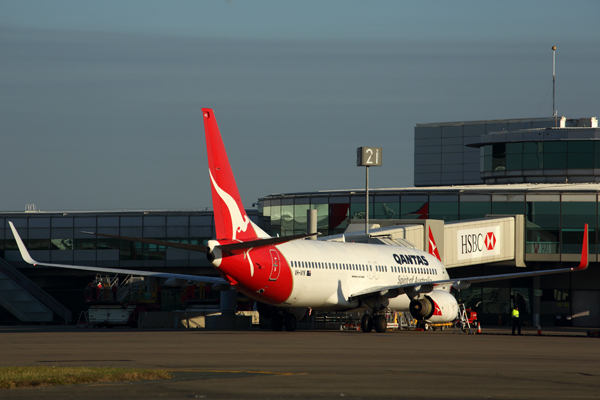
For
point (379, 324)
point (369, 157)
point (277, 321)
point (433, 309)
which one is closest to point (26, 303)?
point (369, 157)

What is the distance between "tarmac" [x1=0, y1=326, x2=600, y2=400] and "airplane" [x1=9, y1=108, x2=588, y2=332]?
3.33 meters

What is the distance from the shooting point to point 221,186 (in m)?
28.2

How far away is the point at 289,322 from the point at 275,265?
5.30 m

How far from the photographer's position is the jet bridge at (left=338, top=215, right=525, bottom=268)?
4612cm

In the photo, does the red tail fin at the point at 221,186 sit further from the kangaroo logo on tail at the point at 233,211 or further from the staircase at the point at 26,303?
the staircase at the point at 26,303

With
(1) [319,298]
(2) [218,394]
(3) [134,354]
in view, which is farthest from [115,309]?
(2) [218,394]

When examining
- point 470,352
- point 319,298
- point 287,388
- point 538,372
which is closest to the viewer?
point 287,388

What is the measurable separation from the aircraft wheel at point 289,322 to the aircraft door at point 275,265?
4.84m

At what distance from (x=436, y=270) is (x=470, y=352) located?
766 inches

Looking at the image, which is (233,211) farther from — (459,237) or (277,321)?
(459,237)

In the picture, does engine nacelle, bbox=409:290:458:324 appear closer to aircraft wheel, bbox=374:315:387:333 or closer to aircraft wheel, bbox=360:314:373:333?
aircraft wheel, bbox=374:315:387:333

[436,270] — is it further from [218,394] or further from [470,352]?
[218,394]

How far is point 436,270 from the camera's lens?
41094 millimetres

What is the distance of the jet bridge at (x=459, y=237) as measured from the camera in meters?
46.1
